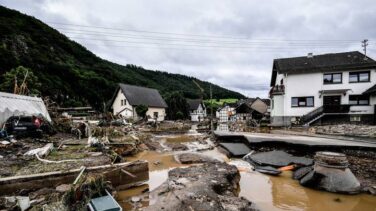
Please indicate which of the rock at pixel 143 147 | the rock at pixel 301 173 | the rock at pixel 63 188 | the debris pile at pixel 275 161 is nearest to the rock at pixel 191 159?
the debris pile at pixel 275 161

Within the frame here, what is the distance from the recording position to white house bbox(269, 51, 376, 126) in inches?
878

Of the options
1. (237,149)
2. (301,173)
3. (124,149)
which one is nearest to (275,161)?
(301,173)

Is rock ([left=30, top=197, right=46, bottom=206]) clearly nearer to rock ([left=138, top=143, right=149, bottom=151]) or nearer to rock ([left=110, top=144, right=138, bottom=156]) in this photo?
rock ([left=110, top=144, right=138, bottom=156])

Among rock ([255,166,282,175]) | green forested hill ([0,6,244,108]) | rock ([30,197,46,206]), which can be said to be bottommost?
rock ([255,166,282,175])

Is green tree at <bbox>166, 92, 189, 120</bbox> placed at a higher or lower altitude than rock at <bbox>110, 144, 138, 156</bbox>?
higher

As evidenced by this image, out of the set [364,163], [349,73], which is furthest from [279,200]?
[349,73]

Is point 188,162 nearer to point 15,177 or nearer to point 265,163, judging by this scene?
point 265,163

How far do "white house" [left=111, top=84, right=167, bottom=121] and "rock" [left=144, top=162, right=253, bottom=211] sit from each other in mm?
30033

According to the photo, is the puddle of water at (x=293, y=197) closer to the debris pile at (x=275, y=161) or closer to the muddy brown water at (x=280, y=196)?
the muddy brown water at (x=280, y=196)

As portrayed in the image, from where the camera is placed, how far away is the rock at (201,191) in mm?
4578

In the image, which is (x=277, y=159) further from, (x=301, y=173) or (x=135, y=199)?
(x=135, y=199)

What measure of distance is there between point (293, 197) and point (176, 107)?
44.3 m

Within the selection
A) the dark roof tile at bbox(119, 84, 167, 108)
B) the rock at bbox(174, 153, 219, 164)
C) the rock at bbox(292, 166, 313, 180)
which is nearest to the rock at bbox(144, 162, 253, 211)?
the rock at bbox(292, 166, 313, 180)

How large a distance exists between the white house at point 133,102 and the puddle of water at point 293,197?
3063cm
